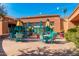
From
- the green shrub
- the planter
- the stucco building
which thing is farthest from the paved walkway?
the stucco building

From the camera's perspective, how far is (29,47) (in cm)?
1098

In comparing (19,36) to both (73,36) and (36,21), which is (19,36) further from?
(73,36)

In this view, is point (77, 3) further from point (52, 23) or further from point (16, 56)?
point (16, 56)

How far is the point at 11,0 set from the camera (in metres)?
10.2

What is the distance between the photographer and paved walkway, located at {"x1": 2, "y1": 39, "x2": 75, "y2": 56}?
10.1 m

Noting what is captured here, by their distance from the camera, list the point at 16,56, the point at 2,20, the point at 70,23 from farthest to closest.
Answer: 1. the point at 70,23
2. the point at 2,20
3. the point at 16,56

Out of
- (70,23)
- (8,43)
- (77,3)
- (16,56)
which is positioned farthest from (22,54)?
(70,23)

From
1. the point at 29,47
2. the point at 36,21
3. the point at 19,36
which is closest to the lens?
the point at 29,47

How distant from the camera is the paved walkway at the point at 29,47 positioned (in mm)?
10148

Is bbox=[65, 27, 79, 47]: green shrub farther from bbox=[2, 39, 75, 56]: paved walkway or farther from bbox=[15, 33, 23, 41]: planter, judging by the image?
bbox=[15, 33, 23, 41]: planter

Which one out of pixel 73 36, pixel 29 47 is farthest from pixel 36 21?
pixel 73 36

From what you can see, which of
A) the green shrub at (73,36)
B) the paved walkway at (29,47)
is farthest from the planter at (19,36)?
the green shrub at (73,36)

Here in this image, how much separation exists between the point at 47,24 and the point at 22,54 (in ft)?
7.76

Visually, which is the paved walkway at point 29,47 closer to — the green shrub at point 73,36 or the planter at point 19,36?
the green shrub at point 73,36
